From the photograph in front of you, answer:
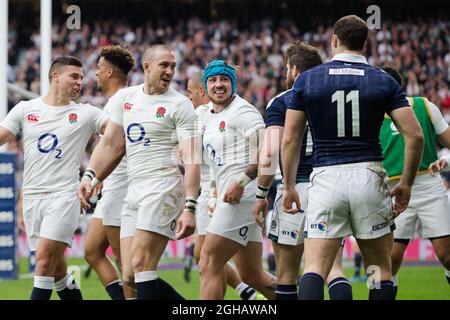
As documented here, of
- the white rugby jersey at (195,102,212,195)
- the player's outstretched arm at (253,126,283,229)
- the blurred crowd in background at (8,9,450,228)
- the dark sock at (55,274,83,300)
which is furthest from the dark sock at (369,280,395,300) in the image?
the blurred crowd in background at (8,9,450,228)

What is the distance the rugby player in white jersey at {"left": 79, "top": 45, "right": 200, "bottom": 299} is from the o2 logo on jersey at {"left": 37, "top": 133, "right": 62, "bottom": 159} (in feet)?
2.17

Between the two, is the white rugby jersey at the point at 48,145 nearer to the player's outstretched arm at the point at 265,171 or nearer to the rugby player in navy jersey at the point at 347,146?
the player's outstretched arm at the point at 265,171

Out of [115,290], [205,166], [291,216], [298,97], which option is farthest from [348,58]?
[115,290]

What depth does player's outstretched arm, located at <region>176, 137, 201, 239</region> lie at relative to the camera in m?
7.59

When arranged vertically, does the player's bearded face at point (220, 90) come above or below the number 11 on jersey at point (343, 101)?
above

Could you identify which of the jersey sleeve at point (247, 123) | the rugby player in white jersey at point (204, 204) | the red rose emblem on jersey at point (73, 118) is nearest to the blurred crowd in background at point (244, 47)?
the rugby player in white jersey at point (204, 204)

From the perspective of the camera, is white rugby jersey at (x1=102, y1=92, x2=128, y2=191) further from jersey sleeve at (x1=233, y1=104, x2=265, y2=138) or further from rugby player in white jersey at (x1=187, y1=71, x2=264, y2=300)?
jersey sleeve at (x1=233, y1=104, x2=265, y2=138)

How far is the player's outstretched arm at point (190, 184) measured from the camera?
24.9 ft

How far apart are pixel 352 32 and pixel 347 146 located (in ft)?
2.75

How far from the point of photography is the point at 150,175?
26.7 ft

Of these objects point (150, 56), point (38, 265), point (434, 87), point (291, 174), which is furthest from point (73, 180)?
point (434, 87)

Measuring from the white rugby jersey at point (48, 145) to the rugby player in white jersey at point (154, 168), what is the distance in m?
0.61

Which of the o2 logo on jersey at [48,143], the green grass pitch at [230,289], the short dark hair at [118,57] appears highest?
the short dark hair at [118,57]

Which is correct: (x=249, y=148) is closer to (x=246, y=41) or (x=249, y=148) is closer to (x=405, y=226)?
(x=405, y=226)
